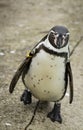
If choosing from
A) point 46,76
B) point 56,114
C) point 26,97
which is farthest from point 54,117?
point 46,76

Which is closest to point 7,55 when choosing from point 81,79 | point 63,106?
point 81,79

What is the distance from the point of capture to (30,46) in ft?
17.8

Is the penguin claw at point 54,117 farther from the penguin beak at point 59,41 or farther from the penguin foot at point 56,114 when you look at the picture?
the penguin beak at point 59,41

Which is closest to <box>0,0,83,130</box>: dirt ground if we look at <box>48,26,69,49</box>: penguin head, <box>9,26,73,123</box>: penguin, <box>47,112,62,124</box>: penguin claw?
<box>47,112,62,124</box>: penguin claw

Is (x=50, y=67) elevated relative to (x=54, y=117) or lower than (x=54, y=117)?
elevated

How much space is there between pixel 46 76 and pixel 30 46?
2032mm

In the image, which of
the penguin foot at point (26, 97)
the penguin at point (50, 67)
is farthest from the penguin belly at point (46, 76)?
the penguin foot at point (26, 97)

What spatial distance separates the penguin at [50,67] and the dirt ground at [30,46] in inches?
8.7

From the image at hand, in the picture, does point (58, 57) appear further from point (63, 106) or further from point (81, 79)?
point (81, 79)

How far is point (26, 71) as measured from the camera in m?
3.60

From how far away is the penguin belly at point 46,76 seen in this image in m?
3.38

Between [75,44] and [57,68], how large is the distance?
87.5 inches

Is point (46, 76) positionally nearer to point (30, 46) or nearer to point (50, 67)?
point (50, 67)

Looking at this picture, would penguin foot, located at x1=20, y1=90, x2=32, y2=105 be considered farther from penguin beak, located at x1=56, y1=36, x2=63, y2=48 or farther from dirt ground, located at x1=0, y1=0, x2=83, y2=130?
penguin beak, located at x1=56, y1=36, x2=63, y2=48
